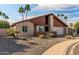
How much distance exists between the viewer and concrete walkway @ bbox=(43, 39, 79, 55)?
2.80m

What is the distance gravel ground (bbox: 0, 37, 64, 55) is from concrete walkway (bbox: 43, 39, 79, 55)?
49mm

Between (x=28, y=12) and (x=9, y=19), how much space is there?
0.69 feet

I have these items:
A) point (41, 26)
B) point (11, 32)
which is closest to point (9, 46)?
point (11, 32)

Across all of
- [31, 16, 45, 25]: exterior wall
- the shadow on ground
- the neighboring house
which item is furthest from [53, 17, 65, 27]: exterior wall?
the shadow on ground

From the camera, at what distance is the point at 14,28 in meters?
2.87

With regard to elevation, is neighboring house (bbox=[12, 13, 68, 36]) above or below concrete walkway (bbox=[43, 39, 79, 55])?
above

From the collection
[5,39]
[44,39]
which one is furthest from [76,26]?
[5,39]

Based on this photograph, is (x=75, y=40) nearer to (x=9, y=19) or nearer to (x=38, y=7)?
(x=38, y=7)

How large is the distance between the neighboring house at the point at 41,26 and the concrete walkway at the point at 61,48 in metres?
0.12

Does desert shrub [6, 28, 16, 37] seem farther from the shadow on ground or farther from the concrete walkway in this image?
the concrete walkway

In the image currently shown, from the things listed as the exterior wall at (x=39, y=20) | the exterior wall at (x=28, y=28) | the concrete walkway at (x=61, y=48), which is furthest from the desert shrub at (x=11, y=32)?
the concrete walkway at (x=61, y=48)

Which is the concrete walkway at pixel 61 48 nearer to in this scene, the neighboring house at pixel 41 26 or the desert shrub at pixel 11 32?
the neighboring house at pixel 41 26

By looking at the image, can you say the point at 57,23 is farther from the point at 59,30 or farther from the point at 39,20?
the point at 39,20

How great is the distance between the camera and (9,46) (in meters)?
2.83
